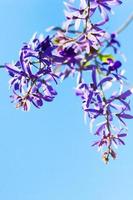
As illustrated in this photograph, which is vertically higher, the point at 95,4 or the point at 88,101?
the point at 95,4

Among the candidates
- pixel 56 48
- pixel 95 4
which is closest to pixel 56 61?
pixel 56 48

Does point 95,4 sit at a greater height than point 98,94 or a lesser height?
greater

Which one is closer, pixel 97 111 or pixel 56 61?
pixel 56 61

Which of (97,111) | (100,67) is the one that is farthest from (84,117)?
(100,67)

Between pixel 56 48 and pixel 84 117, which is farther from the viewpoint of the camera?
pixel 84 117

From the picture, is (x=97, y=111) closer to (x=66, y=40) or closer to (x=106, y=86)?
(x=106, y=86)

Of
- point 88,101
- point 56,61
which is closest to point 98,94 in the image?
point 88,101

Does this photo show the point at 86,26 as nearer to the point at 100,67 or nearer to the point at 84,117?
the point at 100,67

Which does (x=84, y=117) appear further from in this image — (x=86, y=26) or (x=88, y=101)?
(x=86, y=26)
